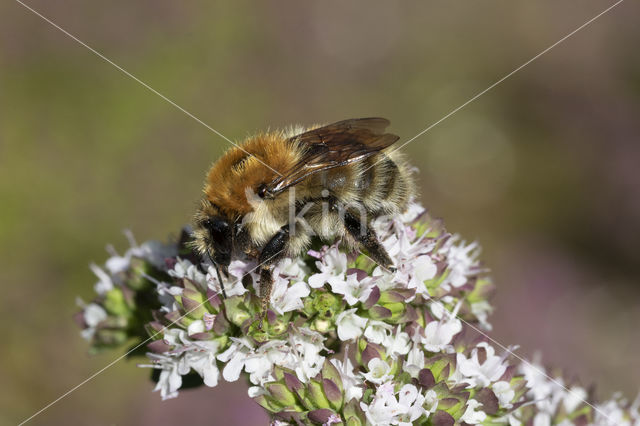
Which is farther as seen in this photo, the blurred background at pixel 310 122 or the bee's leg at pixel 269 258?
the blurred background at pixel 310 122

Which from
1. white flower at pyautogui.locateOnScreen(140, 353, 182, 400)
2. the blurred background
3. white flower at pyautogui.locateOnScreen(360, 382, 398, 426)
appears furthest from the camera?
the blurred background

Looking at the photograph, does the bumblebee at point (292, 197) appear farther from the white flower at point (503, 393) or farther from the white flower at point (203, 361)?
the white flower at point (503, 393)

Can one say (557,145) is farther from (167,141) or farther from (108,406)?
(108,406)

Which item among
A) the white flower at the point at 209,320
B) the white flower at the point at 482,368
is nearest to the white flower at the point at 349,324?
the white flower at the point at 482,368

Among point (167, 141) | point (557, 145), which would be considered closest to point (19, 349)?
point (167, 141)

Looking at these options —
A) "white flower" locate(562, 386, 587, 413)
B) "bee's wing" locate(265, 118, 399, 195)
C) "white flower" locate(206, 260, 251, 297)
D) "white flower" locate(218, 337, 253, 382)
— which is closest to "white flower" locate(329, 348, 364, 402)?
"white flower" locate(218, 337, 253, 382)

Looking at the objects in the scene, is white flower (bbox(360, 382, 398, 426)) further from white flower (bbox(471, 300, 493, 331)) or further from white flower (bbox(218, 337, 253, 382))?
white flower (bbox(471, 300, 493, 331))
